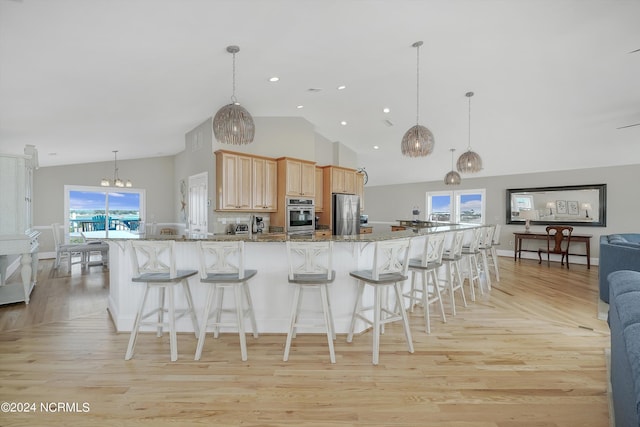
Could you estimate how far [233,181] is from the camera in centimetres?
511

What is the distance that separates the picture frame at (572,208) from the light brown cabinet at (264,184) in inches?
285

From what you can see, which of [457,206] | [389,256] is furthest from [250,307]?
[457,206]

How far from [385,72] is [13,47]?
3.76 m

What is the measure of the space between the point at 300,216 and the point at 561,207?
22.0 feet

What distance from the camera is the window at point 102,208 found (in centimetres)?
799

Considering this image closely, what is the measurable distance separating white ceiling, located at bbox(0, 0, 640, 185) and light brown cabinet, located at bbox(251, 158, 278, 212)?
3.15ft

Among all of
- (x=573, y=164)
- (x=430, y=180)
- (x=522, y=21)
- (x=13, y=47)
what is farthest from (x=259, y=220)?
(x=573, y=164)

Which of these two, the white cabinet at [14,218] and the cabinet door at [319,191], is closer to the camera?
Answer: the white cabinet at [14,218]

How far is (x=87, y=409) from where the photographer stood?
1.92 metres

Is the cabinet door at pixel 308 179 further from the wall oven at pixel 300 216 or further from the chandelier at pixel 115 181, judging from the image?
the chandelier at pixel 115 181

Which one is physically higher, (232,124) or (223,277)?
(232,124)

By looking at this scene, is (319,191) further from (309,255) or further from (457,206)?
(457,206)

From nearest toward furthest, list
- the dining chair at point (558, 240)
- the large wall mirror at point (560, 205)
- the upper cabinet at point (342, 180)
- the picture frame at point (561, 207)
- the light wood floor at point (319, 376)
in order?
1. the light wood floor at point (319, 376)
2. the upper cabinet at point (342, 180)
3. the dining chair at point (558, 240)
4. the large wall mirror at point (560, 205)
5. the picture frame at point (561, 207)

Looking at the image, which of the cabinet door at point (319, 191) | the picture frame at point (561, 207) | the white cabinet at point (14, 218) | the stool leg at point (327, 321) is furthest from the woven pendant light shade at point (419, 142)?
the picture frame at point (561, 207)
